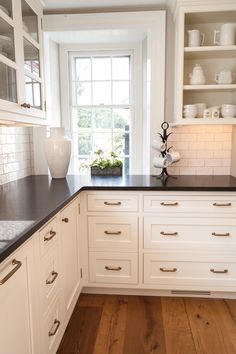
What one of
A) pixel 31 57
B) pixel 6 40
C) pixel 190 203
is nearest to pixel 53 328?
pixel 190 203

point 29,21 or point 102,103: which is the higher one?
point 29,21

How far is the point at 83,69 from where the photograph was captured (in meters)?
2.86

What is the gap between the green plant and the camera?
2.60m

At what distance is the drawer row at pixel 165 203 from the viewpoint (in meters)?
2.04

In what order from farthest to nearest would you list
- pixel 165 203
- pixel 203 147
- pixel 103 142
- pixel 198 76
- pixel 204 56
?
pixel 103 142 → pixel 203 147 → pixel 204 56 → pixel 198 76 → pixel 165 203

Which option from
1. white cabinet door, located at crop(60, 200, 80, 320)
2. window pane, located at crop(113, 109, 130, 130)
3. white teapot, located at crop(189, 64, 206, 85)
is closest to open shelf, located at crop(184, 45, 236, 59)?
white teapot, located at crop(189, 64, 206, 85)

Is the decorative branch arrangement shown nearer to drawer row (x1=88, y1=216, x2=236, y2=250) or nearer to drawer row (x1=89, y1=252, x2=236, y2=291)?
drawer row (x1=88, y1=216, x2=236, y2=250)

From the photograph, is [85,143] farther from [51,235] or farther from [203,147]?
[51,235]

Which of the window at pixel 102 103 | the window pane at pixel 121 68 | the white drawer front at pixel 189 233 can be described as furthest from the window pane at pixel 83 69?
the white drawer front at pixel 189 233

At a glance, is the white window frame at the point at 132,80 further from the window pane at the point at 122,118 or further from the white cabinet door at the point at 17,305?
the white cabinet door at the point at 17,305

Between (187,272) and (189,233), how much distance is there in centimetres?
31

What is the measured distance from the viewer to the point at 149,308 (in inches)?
81.5

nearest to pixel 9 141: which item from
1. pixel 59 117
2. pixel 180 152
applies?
pixel 59 117

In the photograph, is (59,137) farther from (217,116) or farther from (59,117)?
(217,116)
